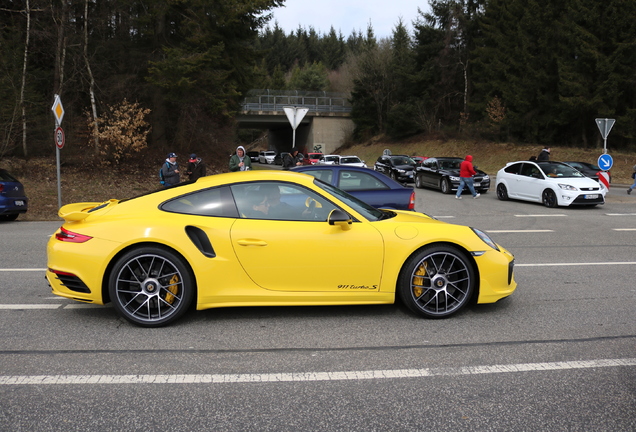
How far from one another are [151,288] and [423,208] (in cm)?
1340

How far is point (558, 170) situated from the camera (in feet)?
58.3

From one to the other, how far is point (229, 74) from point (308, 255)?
24313 millimetres

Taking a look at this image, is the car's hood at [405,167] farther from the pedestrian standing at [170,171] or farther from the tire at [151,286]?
the tire at [151,286]

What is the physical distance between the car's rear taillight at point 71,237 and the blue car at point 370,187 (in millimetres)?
5982

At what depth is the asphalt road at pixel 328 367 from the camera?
328cm

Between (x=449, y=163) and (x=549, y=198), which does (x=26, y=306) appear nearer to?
(x=549, y=198)

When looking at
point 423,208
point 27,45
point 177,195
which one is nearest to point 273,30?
point 27,45

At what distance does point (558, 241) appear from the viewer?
10.2m

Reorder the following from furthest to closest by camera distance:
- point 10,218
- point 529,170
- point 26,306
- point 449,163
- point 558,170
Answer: point 449,163
point 529,170
point 558,170
point 10,218
point 26,306

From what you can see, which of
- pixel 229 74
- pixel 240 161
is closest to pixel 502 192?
pixel 240 161

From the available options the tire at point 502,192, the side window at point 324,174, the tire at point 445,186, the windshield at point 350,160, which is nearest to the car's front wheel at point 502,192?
the tire at point 502,192

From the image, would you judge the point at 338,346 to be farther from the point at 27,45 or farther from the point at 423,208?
the point at 27,45

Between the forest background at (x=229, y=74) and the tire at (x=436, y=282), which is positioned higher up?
the forest background at (x=229, y=74)

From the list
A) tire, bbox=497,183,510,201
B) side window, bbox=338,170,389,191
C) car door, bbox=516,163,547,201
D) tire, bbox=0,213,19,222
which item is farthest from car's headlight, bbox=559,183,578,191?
tire, bbox=0,213,19,222
